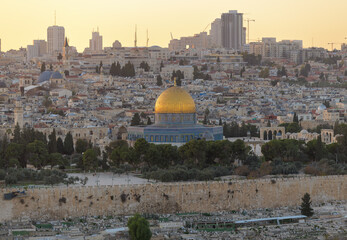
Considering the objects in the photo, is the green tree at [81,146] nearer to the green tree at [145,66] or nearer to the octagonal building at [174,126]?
the octagonal building at [174,126]

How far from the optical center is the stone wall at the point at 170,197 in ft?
128

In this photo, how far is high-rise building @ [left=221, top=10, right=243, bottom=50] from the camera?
17988cm

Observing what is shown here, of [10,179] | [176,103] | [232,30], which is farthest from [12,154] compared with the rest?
[232,30]

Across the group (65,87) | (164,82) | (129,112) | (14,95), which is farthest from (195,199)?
(164,82)

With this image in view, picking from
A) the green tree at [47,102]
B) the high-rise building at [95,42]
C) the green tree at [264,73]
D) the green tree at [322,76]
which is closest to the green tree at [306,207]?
the green tree at [47,102]

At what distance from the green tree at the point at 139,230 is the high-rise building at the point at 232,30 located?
144714 mm

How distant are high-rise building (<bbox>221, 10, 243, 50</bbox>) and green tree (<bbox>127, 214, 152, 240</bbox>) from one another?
5697 inches

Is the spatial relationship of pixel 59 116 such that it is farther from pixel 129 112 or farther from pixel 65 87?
pixel 65 87

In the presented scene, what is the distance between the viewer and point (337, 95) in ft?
322

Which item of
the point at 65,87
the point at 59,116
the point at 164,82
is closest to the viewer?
the point at 59,116

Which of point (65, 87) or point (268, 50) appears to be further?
point (268, 50)

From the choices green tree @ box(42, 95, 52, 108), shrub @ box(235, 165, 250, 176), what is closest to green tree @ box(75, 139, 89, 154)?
shrub @ box(235, 165, 250, 176)

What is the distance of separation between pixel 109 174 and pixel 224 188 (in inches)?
266

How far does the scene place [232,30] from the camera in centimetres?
18275
